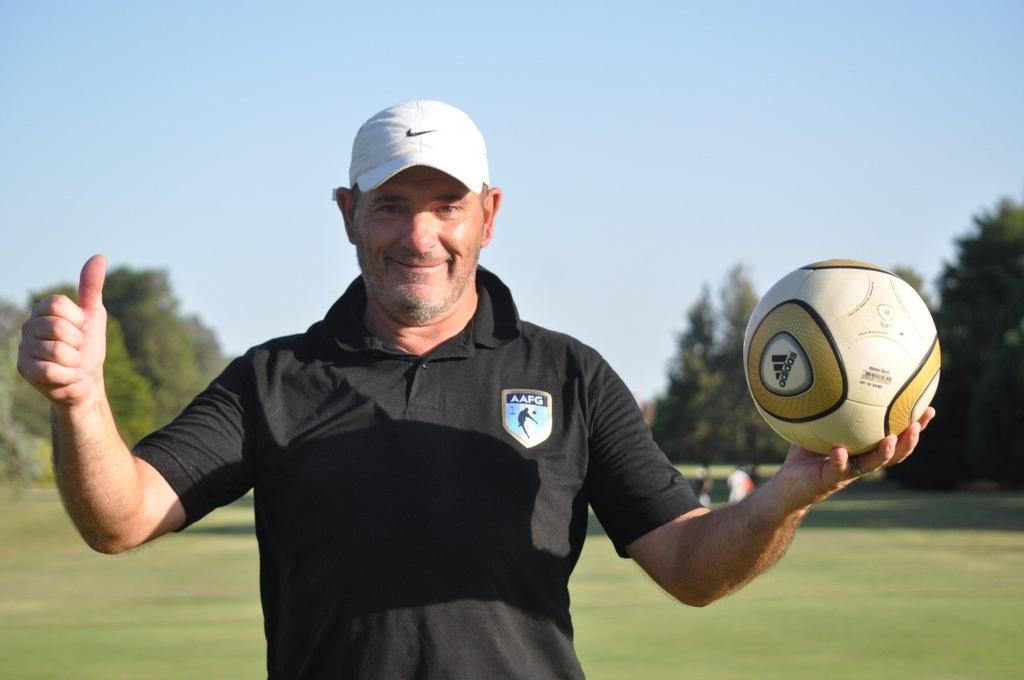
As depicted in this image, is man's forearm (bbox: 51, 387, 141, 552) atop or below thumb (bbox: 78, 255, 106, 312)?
below

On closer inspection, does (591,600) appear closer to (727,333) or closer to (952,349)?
(952,349)

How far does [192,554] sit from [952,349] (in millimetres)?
39942

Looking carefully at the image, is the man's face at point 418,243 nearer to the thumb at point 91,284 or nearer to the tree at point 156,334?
the thumb at point 91,284

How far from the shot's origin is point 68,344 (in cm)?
356

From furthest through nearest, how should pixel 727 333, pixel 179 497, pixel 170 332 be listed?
1. pixel 170 332
2. pixel 727 333
3. pixel 179 497

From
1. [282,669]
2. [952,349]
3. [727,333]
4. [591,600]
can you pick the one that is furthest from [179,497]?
[727,333]

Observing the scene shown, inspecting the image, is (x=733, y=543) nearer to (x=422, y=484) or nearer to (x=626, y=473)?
(x=626, y=473)

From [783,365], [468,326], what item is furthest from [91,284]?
[783,365]

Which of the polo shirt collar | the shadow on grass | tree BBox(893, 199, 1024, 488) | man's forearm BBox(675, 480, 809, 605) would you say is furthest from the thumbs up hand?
tree BBox(893, 199, 1024, 488)

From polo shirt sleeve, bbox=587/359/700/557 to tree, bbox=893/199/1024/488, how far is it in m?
53.2

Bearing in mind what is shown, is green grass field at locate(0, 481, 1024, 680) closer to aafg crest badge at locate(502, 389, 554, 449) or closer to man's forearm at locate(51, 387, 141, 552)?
aafg crest badge at locate(502, 389, 554, 449)

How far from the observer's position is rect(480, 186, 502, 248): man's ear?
4.72 m

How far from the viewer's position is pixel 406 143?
4.45 metres

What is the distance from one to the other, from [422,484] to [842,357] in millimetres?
1370
